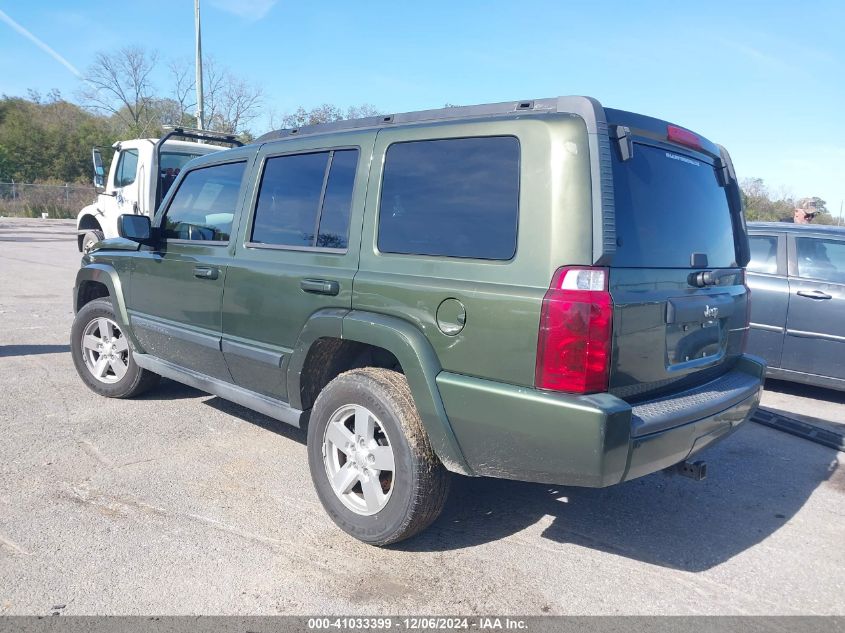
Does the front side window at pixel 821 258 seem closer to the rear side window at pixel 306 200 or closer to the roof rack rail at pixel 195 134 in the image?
the rear side window at pixel 306 200

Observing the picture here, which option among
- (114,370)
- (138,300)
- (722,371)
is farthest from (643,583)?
(114,370)

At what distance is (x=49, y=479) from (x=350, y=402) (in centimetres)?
190

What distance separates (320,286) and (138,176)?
8720 mm

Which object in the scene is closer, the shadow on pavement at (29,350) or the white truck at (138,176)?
the shadow on pavement at (29,350)

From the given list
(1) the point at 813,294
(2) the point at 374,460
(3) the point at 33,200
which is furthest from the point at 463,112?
(3) the point at 33,200

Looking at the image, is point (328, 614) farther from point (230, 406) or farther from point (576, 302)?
point (230, 406)

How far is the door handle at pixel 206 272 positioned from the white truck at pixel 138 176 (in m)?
6.05

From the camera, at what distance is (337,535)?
3373 millimetres

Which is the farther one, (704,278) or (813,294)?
(813,294)

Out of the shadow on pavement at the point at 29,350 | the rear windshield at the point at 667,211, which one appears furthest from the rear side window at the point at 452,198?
the shadow on pavement at the point at 29,350

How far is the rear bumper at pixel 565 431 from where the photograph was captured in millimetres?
2586

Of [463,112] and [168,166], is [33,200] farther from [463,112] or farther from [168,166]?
[463,112]

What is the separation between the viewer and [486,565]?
3.14 m

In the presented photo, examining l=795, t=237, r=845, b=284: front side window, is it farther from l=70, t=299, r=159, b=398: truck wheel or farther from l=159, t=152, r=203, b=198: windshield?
l=159, t=152, r=203, b=198: windshield
